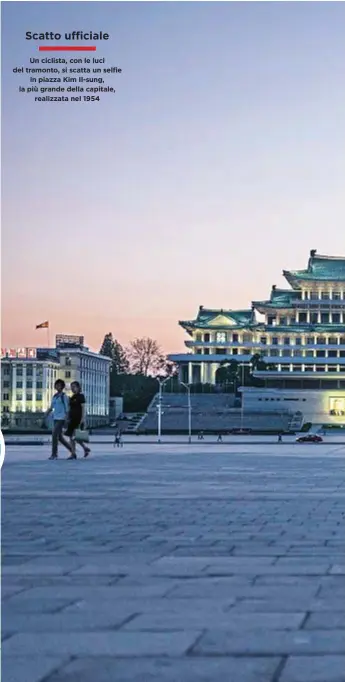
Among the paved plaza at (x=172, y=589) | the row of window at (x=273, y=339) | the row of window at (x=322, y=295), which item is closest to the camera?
the paved plaza at (x=172, y=589)

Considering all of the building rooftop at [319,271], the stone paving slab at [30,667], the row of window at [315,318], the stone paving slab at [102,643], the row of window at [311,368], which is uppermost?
the building rooftop at [319,271]

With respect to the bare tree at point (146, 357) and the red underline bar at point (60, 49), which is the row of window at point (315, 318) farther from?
the red underline bar at point (60, 49)

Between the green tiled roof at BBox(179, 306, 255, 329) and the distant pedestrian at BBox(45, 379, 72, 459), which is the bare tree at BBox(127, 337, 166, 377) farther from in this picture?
the distant pedestrian at BBox(45, 379, 72, 459)

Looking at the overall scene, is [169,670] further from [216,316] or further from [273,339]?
[216,316]

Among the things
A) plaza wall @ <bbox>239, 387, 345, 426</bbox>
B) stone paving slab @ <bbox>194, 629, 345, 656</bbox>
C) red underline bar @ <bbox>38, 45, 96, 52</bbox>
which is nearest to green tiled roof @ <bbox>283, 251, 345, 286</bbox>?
plaza wall @ <bbox>239, 387, 345, 426</bbox>

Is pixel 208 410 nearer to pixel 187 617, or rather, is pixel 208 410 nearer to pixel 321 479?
pixel 321 479

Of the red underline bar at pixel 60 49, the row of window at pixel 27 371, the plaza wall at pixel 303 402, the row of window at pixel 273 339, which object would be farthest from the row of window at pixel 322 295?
the red underline bar at pixel 60 49

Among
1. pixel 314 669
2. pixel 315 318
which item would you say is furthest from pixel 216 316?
pixel 314 669
